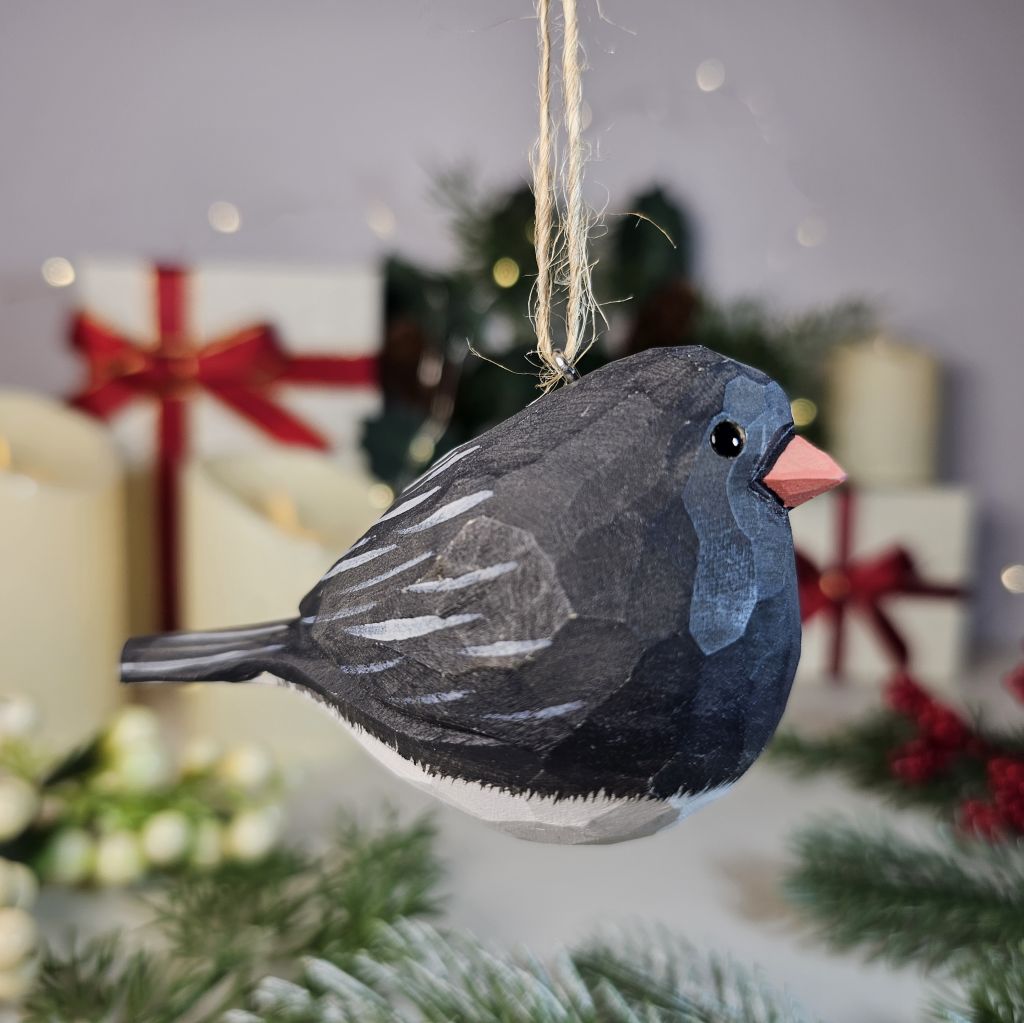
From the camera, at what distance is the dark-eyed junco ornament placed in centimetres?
25

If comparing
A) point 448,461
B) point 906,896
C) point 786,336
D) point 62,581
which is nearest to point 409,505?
point 448,461

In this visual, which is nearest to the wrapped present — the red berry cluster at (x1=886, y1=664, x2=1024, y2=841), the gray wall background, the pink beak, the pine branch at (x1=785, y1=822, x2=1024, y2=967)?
the gray wall background

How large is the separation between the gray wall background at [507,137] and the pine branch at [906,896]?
575 millimetres

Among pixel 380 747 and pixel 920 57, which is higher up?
pixel 920 57

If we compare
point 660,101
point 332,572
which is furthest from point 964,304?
point 332,572

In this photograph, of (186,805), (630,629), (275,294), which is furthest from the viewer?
(275,294)

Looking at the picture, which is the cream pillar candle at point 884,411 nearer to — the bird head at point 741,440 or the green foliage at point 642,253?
the green foliage at point 642,253

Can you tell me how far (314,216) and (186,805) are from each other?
601 millimetres

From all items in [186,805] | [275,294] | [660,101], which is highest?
[660,101]

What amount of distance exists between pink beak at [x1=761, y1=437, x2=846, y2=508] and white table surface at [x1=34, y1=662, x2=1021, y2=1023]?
0.21 m

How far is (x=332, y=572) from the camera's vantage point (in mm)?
305

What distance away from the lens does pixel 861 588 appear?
2.85 feet

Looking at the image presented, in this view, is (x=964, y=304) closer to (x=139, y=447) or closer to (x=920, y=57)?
(x=920, y=57)

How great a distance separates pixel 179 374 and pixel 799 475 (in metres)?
0.63
